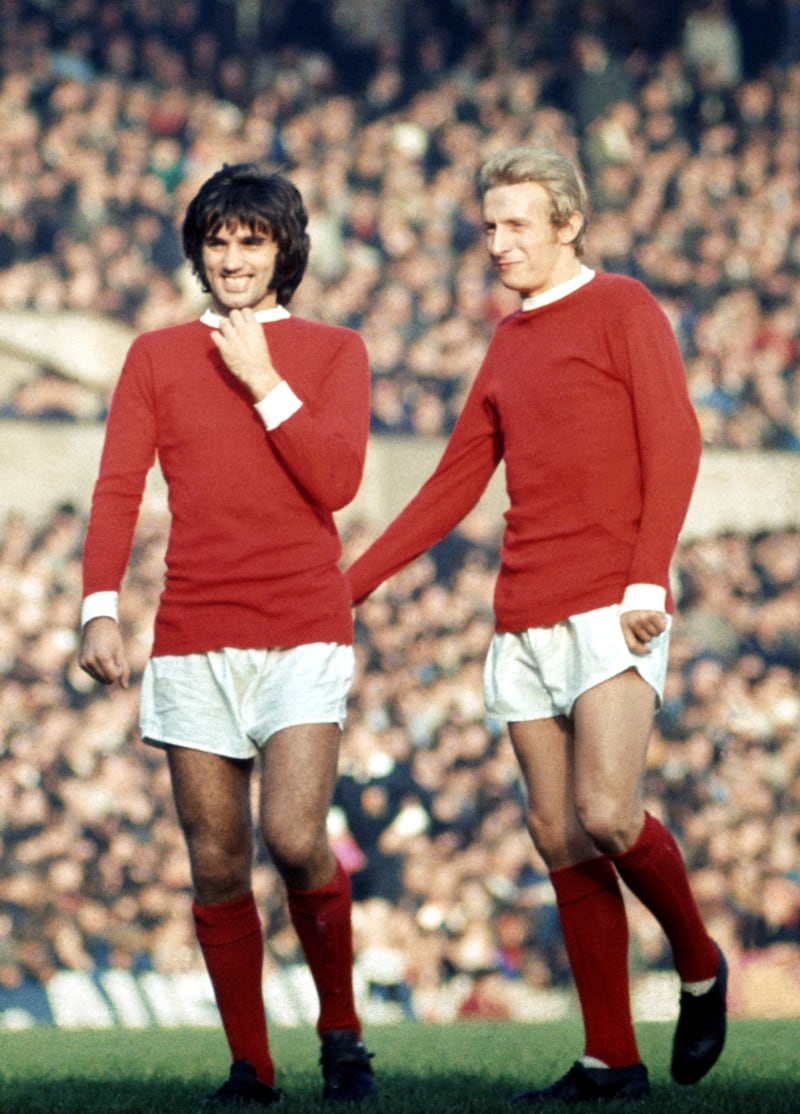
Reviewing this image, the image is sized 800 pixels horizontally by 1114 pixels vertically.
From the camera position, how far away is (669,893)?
3689 mm

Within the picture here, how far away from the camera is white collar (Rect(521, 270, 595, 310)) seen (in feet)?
12.8

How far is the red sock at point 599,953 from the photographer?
12.2 feet

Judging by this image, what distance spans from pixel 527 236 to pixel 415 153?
10646mm

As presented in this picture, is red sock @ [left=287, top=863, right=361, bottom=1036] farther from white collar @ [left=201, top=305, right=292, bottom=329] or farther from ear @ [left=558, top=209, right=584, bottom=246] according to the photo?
ear @ [left=558, top=209, right=584, bottom=246]

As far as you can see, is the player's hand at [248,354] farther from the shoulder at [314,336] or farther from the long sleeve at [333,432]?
the shoulder at [314,336]

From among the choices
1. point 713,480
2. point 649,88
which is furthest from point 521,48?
point 713,480

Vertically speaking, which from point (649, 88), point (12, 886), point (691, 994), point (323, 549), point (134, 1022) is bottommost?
point (134, 1022)

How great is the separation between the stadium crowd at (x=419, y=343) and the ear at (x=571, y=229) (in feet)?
20.0

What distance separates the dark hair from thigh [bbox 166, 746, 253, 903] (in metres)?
0.98

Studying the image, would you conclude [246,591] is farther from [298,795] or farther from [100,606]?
[298,795]

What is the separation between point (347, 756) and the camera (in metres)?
10.4

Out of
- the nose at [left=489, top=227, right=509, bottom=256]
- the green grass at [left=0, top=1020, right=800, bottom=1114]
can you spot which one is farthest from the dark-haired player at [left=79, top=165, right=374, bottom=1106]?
the nose at [left=489, top=227, right=509, bottom=256]

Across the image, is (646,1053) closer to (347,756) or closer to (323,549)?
(323,549)

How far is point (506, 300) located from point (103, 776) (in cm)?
523
